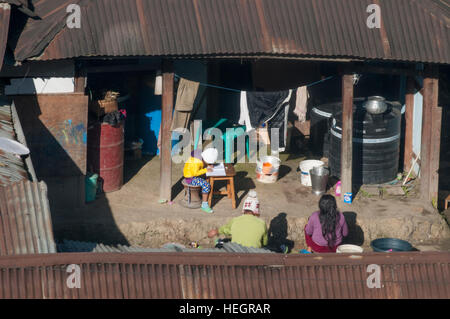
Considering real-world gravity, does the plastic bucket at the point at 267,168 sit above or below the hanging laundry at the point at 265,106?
below

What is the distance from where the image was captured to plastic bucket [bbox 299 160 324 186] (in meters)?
16.2

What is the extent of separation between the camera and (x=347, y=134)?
1501cm

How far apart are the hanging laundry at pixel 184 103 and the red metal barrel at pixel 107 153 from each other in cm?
163

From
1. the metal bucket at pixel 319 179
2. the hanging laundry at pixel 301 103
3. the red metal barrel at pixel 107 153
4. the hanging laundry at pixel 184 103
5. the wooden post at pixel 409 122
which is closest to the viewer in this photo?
the red metal barrel at pixel 107 153

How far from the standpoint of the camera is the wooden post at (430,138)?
15.0 metres

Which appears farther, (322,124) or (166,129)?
(322,124)

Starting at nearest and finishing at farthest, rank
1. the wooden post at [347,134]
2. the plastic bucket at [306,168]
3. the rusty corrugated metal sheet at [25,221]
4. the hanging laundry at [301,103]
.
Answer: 1. the rusty corrugated metal sheet at [25,221]
2. the wooden post at [347,134]
3. the plastic bucket at [306,168]
4. the hanging laundry at [301,103]

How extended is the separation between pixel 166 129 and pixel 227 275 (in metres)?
5.39

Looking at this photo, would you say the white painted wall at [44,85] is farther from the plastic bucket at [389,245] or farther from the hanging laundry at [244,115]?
the plastic bucket at [389,245]

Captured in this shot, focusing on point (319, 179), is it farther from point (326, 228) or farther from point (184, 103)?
point (184, 103)

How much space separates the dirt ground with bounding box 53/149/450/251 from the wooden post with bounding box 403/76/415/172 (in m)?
1.29

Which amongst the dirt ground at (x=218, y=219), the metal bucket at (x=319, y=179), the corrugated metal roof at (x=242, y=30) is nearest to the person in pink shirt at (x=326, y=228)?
the dirt ground at (x=218, y=219)

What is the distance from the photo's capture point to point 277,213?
1485 centimetres

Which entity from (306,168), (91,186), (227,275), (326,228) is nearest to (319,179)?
(306,168)
